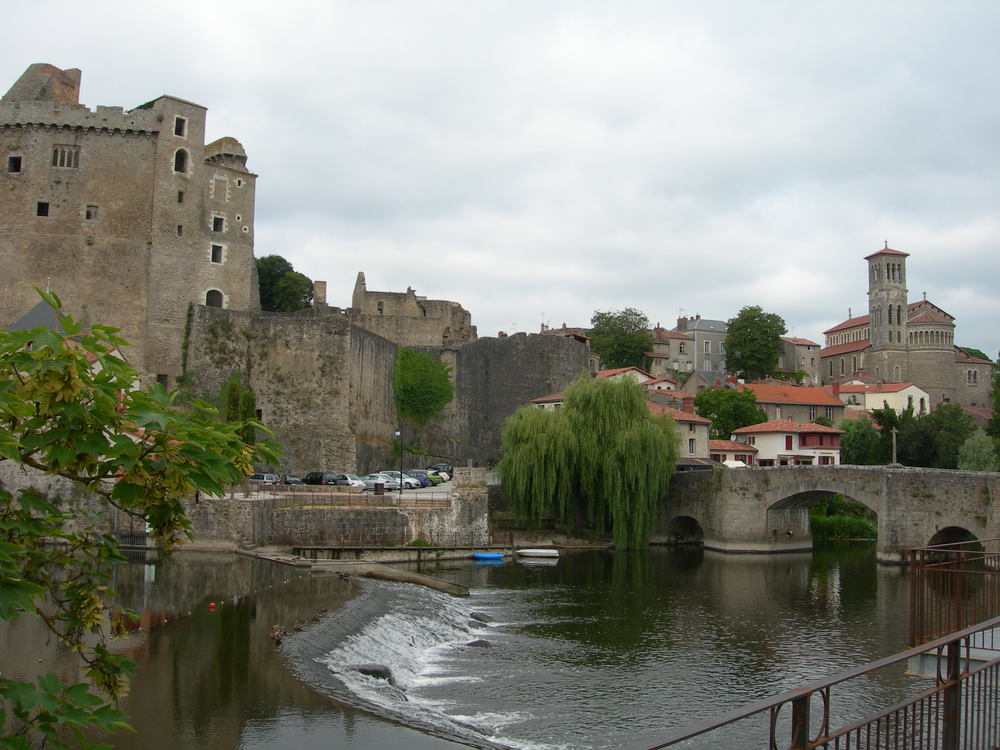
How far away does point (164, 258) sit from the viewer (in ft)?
157

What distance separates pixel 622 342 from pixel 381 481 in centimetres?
4824

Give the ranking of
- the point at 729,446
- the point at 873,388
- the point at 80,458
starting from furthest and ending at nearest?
the point at 873,388
the point at 729,446
the point at 80,458

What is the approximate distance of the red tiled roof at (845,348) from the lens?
106250 millimetres

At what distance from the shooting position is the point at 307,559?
1339 inches

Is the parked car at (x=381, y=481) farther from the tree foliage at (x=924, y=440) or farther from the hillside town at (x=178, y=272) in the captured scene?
the tree foliage at (x=924, y=440)

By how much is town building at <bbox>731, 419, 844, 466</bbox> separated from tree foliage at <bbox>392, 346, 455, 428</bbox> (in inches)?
791

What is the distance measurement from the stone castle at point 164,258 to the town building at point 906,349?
211 feet

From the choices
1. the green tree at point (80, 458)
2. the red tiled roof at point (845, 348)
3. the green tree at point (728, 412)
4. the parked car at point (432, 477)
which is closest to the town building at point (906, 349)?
the red tiled roof at point (845, 348)

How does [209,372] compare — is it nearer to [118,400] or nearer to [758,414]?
[758,414]

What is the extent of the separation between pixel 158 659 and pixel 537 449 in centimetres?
2490

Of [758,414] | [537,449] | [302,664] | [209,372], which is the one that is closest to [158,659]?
[302,664]

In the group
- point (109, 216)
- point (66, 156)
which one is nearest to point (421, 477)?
point (109, 216)

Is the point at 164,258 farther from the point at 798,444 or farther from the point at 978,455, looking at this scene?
the point at 978,455

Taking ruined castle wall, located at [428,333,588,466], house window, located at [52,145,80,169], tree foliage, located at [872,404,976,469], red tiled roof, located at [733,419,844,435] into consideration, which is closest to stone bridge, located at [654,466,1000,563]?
red tiled roof, located at [733,419,844,435]
